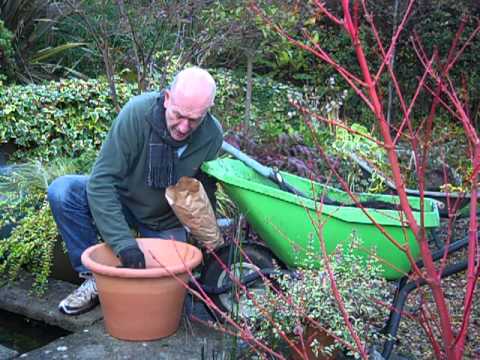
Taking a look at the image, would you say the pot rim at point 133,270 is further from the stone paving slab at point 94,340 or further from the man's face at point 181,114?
the man's face at point 181,114

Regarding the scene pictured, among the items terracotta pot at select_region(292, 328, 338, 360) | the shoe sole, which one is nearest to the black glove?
the shoe sole

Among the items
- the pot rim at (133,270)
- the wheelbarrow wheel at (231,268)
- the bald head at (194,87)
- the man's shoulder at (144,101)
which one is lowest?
the wheelbarrow wheel at (231,268)

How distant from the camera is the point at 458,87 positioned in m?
8.63

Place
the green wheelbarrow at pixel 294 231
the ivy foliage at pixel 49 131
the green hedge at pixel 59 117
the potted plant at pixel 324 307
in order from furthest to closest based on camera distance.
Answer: the green hedge at pixel 59 117, the ivy foliage at pixel 49 131, the green wheelbarrow at pixel 294 231, the potted plant at pixel 324 307

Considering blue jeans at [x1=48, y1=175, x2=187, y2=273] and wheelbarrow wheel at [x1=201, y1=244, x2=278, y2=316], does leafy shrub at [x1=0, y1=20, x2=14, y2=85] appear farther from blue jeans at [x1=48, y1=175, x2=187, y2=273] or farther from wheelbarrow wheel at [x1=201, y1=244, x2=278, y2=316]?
wheelbarrow wheel at [x1=201, y1=244, x2=278, y2=316]

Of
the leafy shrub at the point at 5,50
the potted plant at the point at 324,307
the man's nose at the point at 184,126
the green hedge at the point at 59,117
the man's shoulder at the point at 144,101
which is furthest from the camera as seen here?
the leafy shrub at the point at 5,50

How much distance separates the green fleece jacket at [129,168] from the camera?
10.1ft

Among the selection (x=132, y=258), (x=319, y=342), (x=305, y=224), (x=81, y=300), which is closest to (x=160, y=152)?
(x=132, y=258)

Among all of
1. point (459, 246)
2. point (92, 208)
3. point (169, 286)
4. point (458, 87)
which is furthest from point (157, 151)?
point (458, 87)

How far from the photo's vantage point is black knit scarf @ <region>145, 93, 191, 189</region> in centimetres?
311

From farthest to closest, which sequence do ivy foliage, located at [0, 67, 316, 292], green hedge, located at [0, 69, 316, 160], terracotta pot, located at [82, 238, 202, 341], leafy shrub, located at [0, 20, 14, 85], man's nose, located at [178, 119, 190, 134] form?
1. leafy shrub, located at [0, 20, 14, 85]
2. green hedge, located at [0, 69, 316, 160]
3. ivy foliage, located at [0, 67, 316, 292]
4. man's nose, located at [178, 119, 190, 134]
5. terracotta pot, located at [82, 238, 202, 341]

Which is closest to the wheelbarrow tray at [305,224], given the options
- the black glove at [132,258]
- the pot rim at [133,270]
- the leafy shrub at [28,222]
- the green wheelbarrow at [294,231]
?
the green wheelbarrow at [294,231]

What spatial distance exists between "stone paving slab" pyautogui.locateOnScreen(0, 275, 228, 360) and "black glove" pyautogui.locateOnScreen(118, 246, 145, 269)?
364 millimetres

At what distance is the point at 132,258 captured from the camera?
3.00 metres
